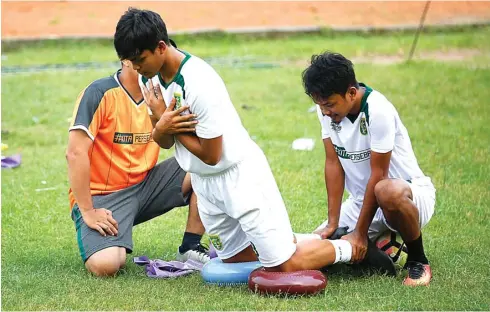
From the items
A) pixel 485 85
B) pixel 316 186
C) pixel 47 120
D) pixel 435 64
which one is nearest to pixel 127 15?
pixel 316 186

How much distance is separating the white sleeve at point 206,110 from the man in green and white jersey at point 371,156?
1.78 ft

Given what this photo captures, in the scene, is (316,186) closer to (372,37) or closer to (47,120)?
(47,120)

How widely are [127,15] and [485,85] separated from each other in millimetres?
6235

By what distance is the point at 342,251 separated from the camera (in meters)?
4.51

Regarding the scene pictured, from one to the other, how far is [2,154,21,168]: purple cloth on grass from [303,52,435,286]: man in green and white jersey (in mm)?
3470

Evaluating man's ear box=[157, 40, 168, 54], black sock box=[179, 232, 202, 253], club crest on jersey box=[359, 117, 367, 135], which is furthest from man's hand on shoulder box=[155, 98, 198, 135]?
black sock box=[179, 232, 202, 253]

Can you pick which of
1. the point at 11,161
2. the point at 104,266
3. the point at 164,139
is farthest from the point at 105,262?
the point at 11,161

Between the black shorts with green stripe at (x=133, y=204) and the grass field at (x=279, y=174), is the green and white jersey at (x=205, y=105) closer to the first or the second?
the grass field at (x=279, y=174)

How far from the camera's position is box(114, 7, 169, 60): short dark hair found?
4.04 metres

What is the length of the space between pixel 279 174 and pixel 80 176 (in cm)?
235

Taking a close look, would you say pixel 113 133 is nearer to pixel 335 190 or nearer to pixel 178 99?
pixel 178 99

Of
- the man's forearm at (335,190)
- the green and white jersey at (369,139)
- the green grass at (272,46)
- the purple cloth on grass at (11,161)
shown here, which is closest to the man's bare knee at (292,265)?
the man's forearm at (335,190)

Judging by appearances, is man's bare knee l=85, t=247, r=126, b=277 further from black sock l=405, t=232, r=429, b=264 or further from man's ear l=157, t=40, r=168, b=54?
black sock l=405, t=232, r=429, b=264

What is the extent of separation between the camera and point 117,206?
4980 mm
